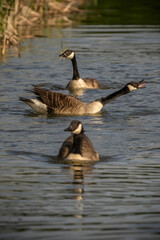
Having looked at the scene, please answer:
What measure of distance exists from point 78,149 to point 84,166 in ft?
1.15

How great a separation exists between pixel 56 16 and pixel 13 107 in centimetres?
2222

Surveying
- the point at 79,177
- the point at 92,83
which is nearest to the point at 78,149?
the point at 79,177

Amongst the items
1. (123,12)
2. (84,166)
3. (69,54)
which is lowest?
(84,166)

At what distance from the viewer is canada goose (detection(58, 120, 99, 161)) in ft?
35.8

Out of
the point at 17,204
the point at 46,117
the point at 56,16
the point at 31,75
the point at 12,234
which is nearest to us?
the point at 12,234

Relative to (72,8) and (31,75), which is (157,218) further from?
(72,8)

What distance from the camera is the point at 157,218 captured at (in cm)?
779

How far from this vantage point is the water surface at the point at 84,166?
7570 mm

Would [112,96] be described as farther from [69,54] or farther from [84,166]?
[84,166]

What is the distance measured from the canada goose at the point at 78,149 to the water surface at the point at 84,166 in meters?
0.15

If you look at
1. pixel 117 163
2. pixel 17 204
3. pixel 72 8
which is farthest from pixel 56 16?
pixel 17 204

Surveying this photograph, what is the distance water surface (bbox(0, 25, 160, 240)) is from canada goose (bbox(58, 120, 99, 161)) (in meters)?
0.15

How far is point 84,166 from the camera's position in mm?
10758

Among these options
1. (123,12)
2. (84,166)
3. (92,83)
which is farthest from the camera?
(123,12)
